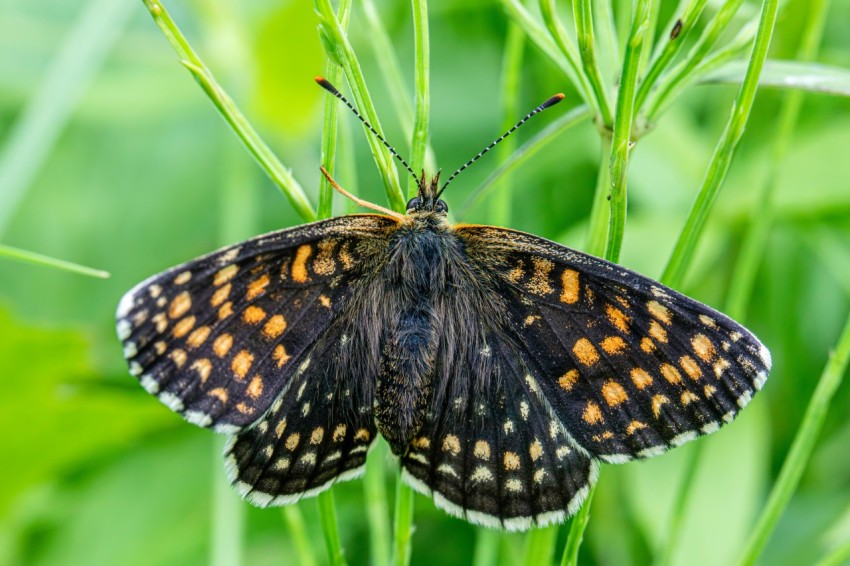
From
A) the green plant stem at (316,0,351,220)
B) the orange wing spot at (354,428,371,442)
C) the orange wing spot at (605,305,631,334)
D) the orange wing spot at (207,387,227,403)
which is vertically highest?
the green plant stem at (316,0,351,220)

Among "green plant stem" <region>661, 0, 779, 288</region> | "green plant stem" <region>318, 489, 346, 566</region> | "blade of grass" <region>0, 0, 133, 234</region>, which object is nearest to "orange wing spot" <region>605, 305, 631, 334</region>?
"green plant stem" <region>661, 0, 779, 288</region>

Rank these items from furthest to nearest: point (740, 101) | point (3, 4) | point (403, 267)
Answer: point (3, 4), point (403, 267), point (740, 101)

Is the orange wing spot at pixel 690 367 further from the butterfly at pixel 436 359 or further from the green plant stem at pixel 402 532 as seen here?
the green plant stem at pixel 402 532

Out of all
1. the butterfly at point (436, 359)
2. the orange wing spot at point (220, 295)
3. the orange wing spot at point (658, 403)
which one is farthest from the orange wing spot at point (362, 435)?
the orange wing spot at point (658, 403)

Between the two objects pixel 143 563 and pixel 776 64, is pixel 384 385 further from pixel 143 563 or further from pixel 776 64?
pixel 143 563

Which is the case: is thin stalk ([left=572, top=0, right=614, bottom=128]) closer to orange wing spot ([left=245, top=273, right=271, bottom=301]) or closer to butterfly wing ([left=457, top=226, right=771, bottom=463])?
butterfly wing ([left=457, top=226, right=771, bottom=463])

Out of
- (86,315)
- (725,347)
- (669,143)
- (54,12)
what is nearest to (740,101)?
(725,347)
